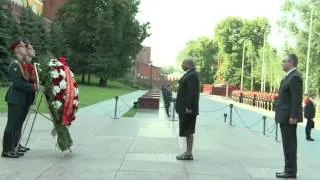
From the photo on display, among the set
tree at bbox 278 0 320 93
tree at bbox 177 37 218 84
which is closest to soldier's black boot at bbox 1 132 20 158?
tree at bbox 278 0 320 93

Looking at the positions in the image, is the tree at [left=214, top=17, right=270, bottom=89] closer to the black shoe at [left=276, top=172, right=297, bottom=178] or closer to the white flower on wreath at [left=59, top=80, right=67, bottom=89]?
the white flower on wreath at [left=59, top=80, right=67, bottom=89]

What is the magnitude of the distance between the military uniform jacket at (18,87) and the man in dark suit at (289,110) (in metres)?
4.32

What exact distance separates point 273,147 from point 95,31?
210 ft

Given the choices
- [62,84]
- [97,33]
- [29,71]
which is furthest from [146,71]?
[29,71]

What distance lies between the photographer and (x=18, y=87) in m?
10.4

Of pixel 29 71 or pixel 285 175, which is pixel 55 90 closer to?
pixel 29 71

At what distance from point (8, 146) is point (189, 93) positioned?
3.40 m

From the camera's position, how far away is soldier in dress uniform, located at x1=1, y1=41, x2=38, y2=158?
408 inches

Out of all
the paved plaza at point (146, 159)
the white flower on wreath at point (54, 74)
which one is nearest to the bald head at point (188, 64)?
the paved plaza at point (146, 159)

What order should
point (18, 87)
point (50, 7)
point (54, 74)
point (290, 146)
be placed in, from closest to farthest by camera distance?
point (290, 146), point (18, 87), point (54, 74), point (50, 7)

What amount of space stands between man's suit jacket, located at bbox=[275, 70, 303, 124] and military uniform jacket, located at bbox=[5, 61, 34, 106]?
428 centimetres

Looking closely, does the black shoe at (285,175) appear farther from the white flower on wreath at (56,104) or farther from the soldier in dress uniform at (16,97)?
the soldier in dress uniform at (16,97)

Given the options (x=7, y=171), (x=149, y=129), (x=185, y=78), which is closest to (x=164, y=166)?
(x=185, y=78)

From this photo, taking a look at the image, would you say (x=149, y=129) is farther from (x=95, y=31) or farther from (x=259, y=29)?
(x=259, y=29)
